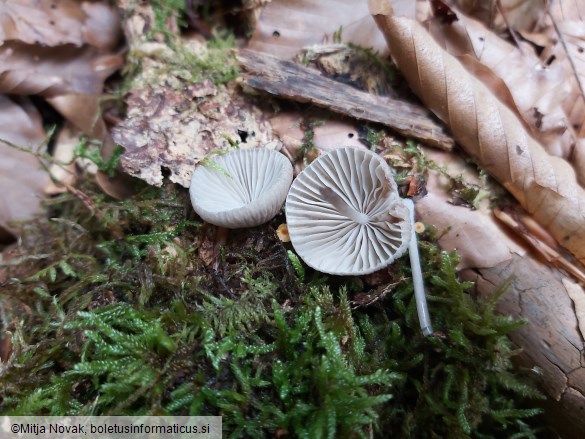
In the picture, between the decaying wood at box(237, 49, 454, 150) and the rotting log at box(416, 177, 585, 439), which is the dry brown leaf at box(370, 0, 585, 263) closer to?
the decaying wood at box(237, 49, 454, 150)

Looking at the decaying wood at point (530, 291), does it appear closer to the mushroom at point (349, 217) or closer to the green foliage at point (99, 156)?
the mushroom at point (349, 217)

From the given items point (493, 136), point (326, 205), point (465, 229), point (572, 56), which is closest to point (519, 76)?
point (572, 56)

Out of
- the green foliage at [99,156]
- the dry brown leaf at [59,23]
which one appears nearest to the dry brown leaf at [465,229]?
the green foliage at [99,156]

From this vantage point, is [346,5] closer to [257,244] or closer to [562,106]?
[562,106]

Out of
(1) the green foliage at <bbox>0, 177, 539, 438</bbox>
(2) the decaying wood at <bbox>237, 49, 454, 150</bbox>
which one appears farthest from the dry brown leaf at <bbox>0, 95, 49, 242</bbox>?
(2) the decaying wood at <bbox>237, 49, 454, 150</bbox>

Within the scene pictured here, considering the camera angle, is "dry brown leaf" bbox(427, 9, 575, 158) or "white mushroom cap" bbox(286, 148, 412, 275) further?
"dry brown leaf" bbox(427, 9, 575, 158)

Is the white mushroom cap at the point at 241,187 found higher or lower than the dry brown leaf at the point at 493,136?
lower
